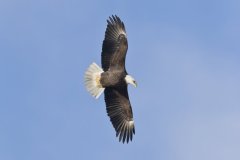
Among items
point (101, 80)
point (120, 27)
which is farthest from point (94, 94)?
point (120, 27)

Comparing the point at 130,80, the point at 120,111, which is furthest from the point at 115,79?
the point at 120,111

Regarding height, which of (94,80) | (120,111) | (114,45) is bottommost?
(120,111)

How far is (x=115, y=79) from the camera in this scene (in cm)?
1669

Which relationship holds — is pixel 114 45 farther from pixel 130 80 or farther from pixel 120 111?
pixel 120 111

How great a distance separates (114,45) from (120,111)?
1.49m

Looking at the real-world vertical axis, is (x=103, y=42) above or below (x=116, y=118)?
above

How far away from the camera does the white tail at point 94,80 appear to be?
→ 1675 cm

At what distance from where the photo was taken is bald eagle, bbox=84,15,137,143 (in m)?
16.7

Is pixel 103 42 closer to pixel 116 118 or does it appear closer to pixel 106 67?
pixel 106 67

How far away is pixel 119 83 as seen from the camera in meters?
16.7

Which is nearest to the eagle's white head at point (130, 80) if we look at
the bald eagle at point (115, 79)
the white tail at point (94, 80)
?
the bald eagle at point (115, 79)

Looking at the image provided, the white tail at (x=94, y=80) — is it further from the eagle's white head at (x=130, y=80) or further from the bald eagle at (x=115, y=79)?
the eagle's white head at (x=130, y=80)

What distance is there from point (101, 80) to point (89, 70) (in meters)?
0.37

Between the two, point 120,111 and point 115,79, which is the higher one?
point 115,79
